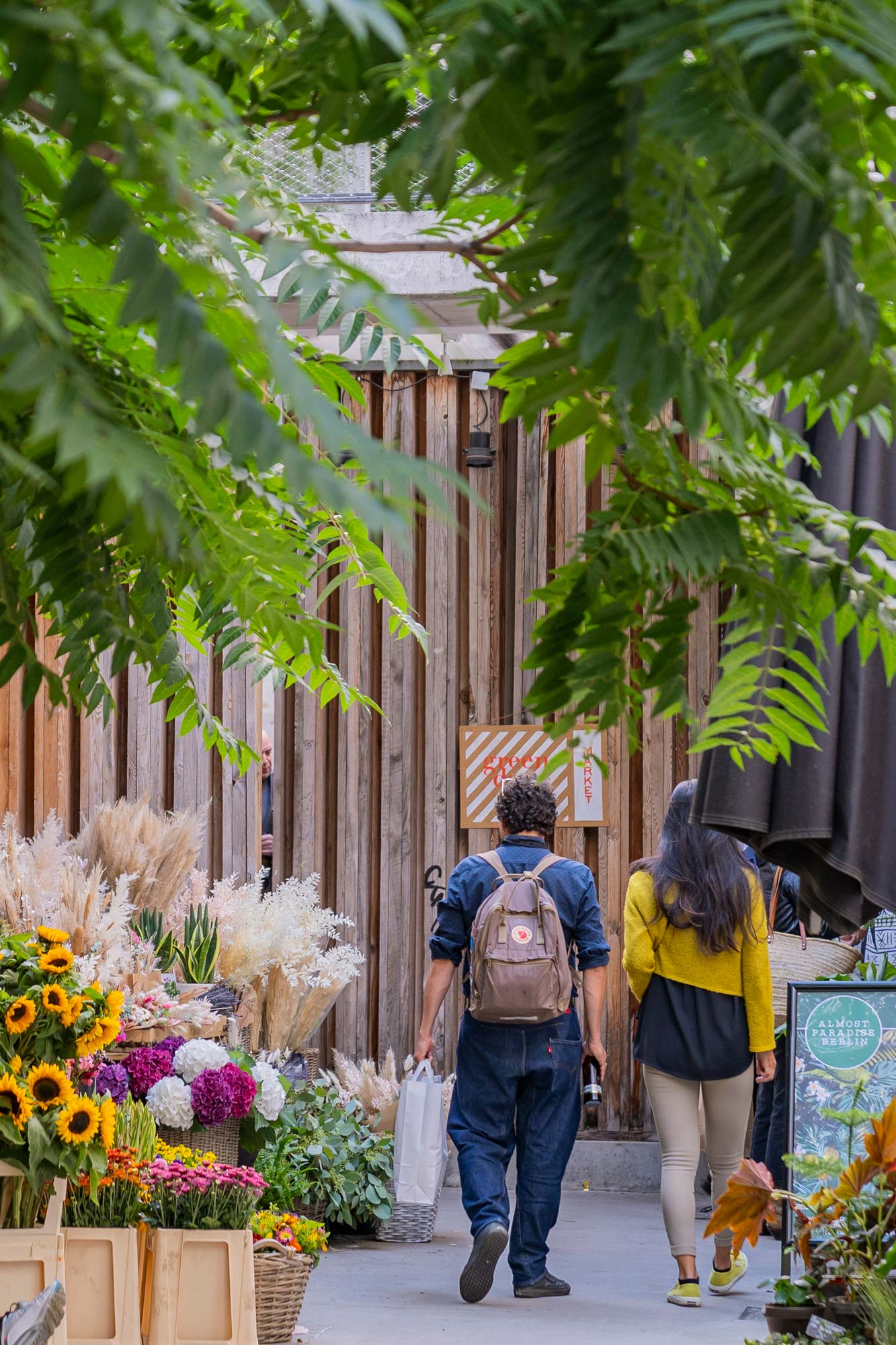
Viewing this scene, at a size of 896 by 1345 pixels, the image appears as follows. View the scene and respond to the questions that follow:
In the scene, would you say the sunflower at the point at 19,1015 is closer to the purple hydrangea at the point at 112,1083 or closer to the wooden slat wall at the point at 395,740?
the purple hydrangea at the point at 112,1083

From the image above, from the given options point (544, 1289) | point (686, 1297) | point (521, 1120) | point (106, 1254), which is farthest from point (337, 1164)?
point (106, 1254)

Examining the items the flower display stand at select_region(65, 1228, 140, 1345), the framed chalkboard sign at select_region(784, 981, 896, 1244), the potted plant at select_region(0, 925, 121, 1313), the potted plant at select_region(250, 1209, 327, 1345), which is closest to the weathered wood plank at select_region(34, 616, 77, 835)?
the potted plant at select_region(250, 1209, 327, 1345)

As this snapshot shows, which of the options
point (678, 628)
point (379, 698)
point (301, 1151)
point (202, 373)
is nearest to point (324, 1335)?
point (301, 1151)

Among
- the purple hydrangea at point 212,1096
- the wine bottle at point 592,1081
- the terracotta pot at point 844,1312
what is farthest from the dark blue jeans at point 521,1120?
A: the terracotta pot at point 844,1312

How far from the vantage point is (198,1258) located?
4133 mm

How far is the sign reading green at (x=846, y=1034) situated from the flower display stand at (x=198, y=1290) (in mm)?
1937

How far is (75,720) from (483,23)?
7.17m

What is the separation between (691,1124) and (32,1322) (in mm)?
3486

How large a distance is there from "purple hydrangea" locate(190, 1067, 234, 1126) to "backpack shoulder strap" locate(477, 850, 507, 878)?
54.3 inches

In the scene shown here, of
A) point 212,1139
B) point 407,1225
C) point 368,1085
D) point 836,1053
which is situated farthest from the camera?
point 368,1085

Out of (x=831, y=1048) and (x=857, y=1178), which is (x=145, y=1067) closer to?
(x=831, y=1048)

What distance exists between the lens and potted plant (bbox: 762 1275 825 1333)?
273 centimetres

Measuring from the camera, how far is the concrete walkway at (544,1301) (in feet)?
15.9

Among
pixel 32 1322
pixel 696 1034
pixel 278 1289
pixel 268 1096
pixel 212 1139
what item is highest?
pixel 32 1322
